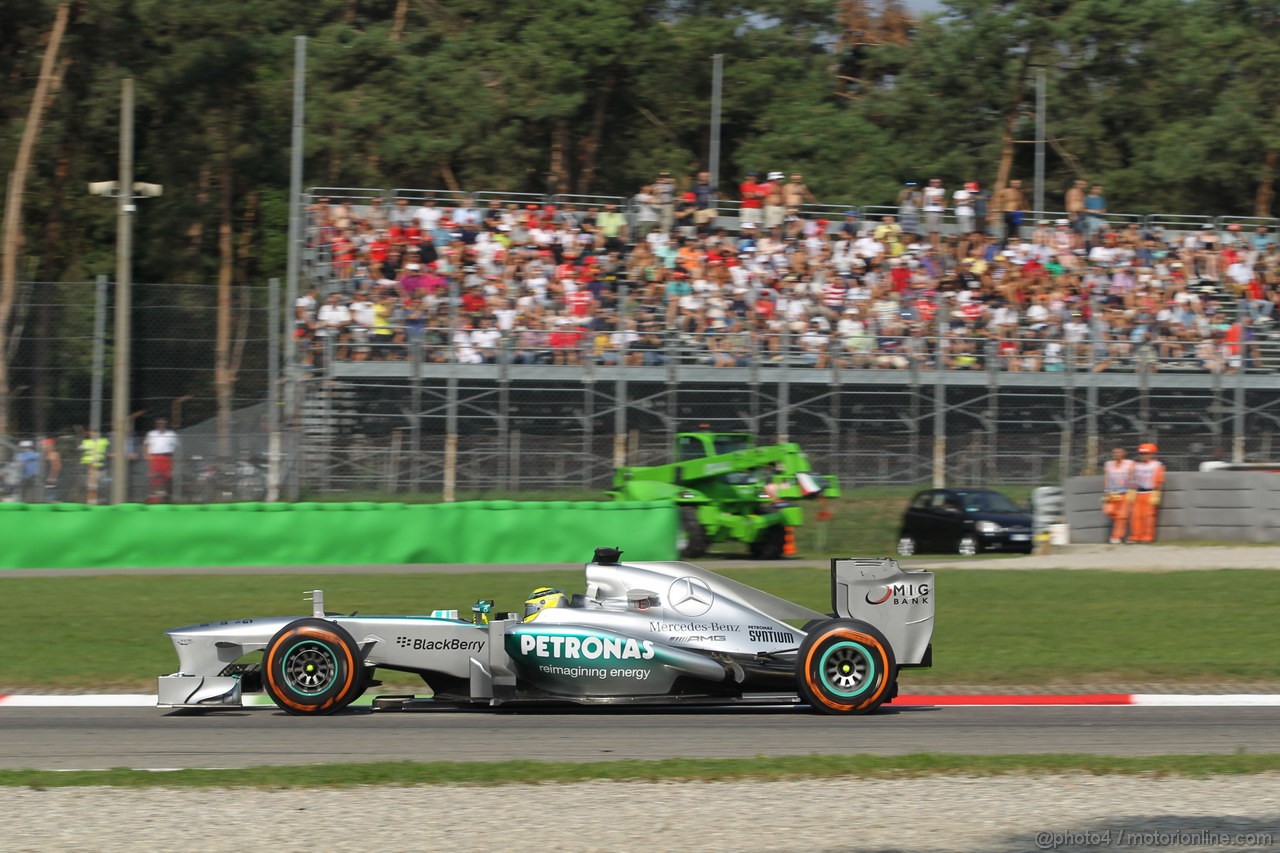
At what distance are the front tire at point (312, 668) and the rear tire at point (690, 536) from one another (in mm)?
10806

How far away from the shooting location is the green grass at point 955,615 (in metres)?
12.1

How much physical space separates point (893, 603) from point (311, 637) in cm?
356

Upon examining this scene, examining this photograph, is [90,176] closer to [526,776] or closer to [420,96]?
[420,96]

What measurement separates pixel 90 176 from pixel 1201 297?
2426 centimetres

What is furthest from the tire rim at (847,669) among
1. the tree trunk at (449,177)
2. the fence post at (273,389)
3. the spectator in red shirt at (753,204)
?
the tree trunk at (449,177)

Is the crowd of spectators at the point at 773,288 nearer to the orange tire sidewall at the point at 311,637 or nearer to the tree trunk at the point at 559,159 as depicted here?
the tree trunk at the point at 559,159

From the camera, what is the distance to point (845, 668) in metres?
9.88

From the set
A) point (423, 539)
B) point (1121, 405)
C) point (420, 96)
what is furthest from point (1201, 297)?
point (420, 96)

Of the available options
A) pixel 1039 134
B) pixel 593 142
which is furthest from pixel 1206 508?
pixel 593 142

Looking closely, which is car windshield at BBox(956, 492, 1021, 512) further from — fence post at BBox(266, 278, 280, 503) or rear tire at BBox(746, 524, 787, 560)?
fence post at BBox(266, 278, 280, 503)

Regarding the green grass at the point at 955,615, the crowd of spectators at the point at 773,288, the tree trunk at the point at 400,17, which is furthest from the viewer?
the tree trunk at the point at 400,17

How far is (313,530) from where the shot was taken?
1950 centimetres

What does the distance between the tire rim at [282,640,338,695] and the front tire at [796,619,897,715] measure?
9.24 feet

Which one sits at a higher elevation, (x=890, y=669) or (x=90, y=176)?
(x=90, y=176)
